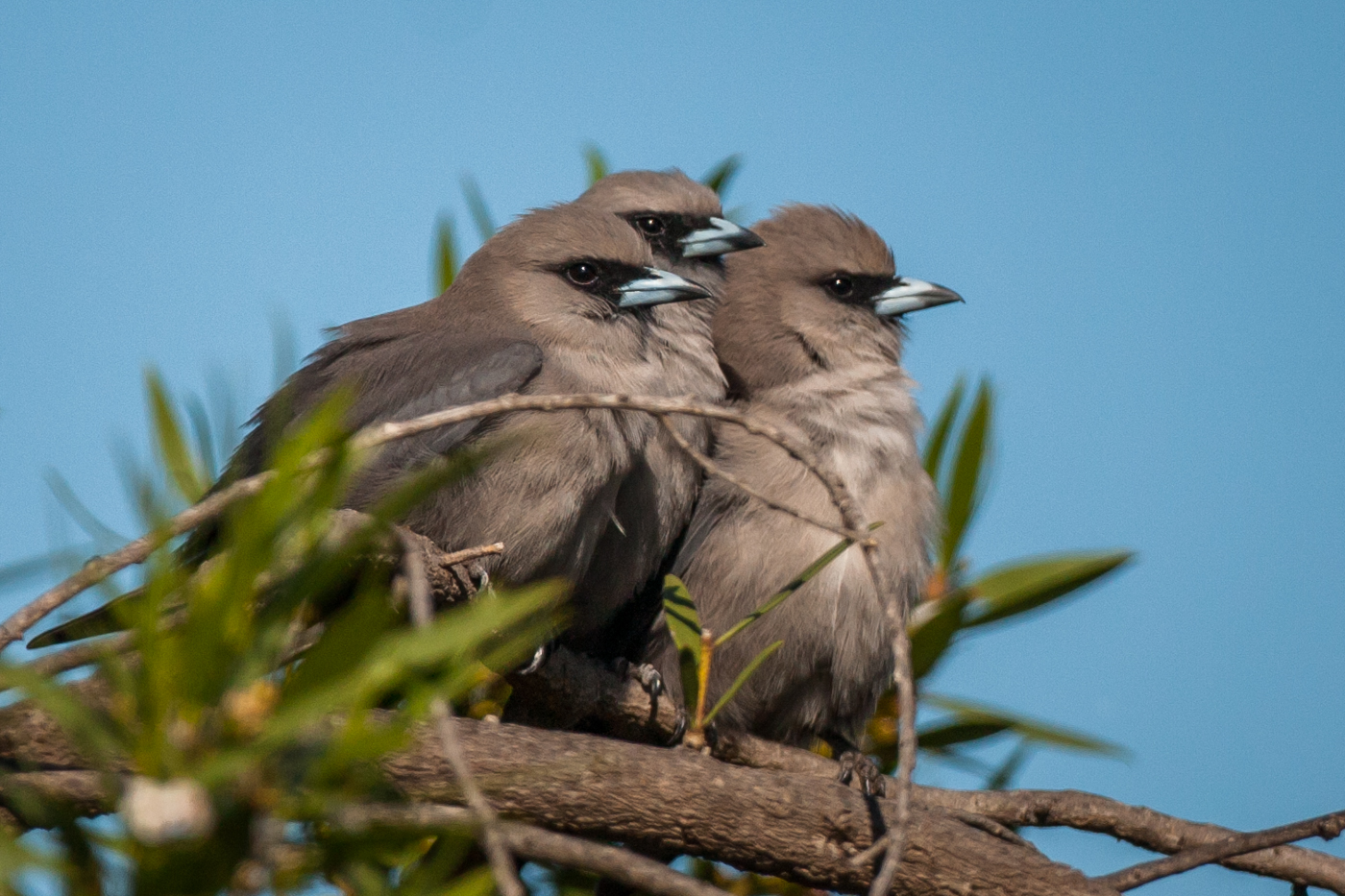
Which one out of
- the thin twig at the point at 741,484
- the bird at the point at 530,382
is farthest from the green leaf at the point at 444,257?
the thin twig at the point at 741,484

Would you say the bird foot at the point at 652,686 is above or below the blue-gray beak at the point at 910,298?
below

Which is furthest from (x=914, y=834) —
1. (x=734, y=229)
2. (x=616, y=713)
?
(x=734, y=229)

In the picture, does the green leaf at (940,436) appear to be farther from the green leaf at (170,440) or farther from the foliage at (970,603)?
the green leaf at (170,440)

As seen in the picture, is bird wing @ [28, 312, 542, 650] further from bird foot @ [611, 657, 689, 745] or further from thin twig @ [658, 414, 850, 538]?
thin twig @ [658, 414, 850, 538]

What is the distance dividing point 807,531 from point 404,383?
49.5 inches

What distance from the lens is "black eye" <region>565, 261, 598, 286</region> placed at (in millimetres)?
4266

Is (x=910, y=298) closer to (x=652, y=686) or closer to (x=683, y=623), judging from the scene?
(x=652, y=686)

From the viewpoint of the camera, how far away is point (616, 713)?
3699mm

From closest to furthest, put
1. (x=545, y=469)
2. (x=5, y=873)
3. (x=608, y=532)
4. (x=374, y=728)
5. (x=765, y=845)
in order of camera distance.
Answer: (x=5, y=873) < (x=374, y=728) < (x=765, y=845) < (x=545, y=469) < (x=608, y=532)

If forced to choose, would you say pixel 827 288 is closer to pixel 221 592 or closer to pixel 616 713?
pixel 616 713

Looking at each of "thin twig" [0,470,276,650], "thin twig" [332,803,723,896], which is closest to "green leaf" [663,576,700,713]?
"thin twig" [332,803,723,896]

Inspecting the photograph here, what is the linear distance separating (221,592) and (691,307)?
3.29 meters

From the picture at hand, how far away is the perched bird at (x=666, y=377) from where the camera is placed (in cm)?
394

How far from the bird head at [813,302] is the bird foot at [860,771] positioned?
1.27 metres
